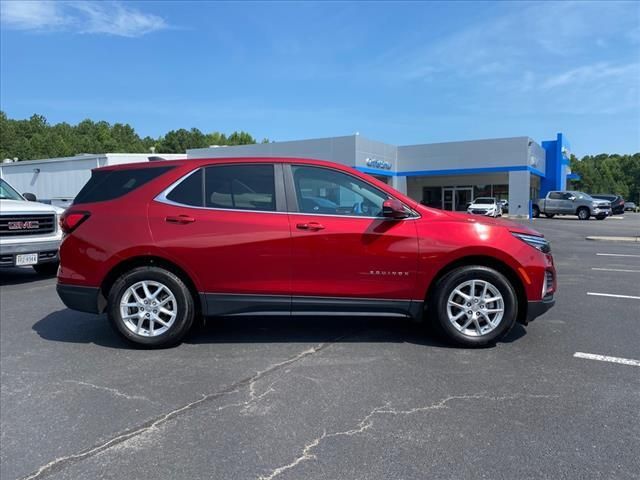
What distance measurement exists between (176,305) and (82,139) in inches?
3553

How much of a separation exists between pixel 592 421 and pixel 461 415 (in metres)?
0.83

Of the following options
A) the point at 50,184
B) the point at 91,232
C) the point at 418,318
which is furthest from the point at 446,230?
the point at 50,184

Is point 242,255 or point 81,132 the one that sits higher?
point 81,132

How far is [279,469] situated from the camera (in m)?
2.69

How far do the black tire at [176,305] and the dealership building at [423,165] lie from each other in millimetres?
23834

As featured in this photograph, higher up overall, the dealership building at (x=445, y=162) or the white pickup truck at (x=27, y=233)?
the dealership building at (x=445, y=162)

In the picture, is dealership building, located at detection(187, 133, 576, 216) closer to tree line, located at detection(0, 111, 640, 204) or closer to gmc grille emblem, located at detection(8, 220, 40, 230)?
gmc grille emblem, located at detection(8, 220, 40, 230)

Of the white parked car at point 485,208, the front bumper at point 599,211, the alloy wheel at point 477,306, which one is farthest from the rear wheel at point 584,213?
the alloy wheel at point 477,306

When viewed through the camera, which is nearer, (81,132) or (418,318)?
(418,318)

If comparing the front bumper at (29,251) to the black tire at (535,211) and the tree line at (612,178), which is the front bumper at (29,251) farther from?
the tree line at (612,178)

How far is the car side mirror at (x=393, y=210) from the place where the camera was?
4.45m

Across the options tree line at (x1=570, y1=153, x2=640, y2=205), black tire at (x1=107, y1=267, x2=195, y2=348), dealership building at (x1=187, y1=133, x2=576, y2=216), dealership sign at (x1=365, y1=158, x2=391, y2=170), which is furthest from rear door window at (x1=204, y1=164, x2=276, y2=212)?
tree line at (x1=570, y1=153, x2=640, y2=205)

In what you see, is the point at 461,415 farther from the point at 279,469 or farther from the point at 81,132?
the point at 81,132

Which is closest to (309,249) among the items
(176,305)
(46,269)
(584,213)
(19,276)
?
Result: (176,305)
